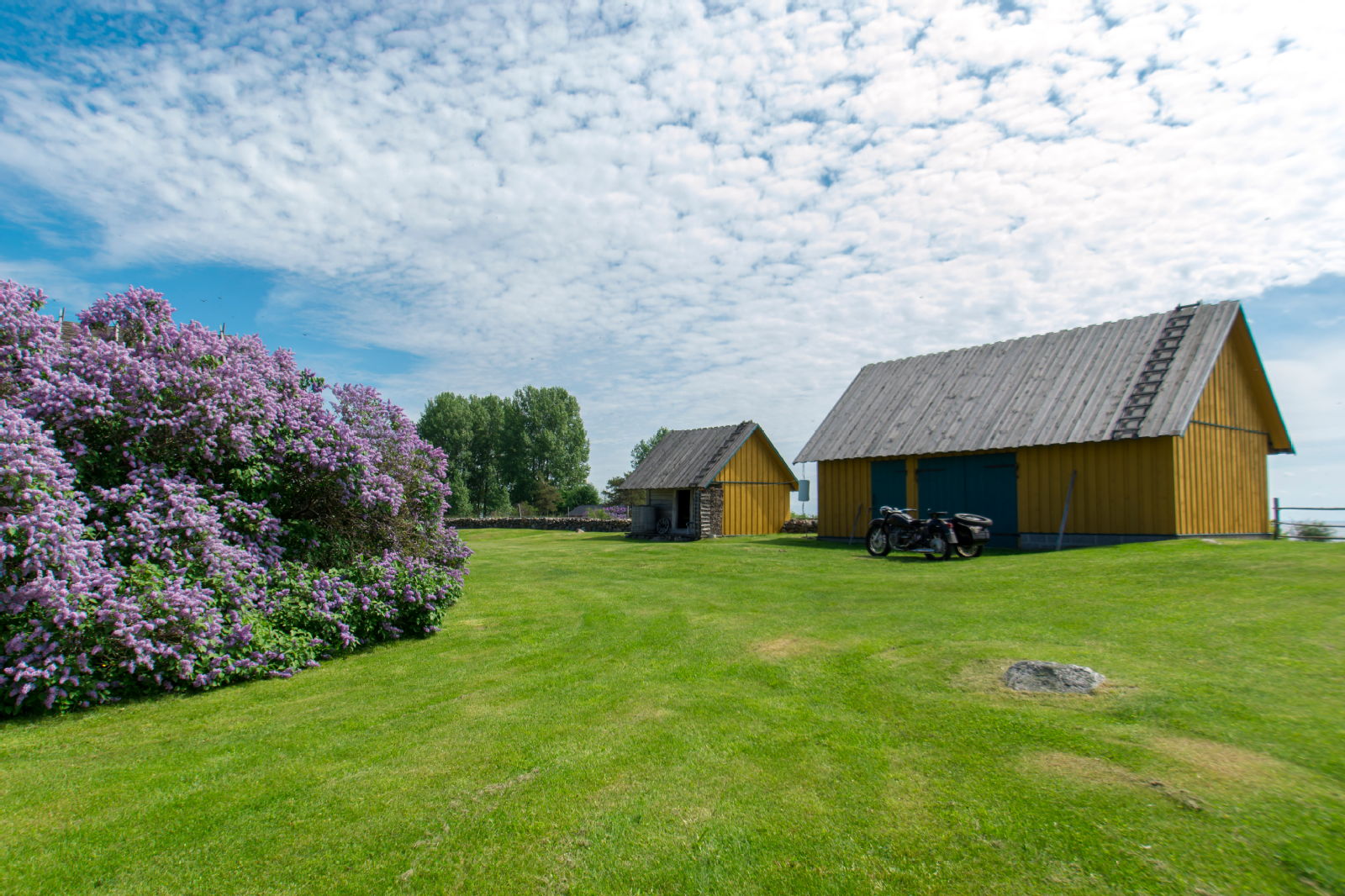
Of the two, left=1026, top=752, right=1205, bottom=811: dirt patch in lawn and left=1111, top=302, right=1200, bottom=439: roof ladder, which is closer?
left=1026, top=752, right=1205, bottom=811: dirt patch in lawn

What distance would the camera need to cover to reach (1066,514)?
19.5m

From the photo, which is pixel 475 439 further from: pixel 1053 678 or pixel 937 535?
pixel 1053 678

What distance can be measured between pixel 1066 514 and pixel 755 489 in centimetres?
1656

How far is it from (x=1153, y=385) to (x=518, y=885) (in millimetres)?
20967

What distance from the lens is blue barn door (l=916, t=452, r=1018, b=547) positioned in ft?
69.6

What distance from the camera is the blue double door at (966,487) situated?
2123 centimetres

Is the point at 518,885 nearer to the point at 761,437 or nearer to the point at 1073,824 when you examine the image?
the point at 1073,824

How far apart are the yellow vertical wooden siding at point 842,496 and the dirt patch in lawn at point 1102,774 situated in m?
20.4

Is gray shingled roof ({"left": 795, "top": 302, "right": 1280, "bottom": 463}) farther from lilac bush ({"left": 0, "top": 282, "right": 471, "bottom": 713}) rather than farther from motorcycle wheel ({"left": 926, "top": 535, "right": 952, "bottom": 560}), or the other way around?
lilac bush ({"left": 0, "top": 282, "right": 471, "bottom": 713})

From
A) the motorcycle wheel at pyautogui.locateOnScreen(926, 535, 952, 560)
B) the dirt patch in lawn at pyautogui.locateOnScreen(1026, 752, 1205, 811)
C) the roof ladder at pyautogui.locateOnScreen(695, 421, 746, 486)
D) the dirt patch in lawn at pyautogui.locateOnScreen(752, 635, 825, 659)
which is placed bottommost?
the dirt patch in lawn at pyautogui.locateOnScreen(752, 635, 825, 659)

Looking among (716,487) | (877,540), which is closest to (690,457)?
(716,487)

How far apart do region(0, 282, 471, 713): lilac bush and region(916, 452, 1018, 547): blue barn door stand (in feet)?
54.0

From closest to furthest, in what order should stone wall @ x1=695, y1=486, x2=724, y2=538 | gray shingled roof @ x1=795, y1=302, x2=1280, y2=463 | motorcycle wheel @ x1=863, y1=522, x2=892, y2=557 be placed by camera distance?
gray shingled roof @ x1=795, y1=302, x2=1280, y2=463
motorcycle wheel @ x1=863, y1=522, x2=892, y2=557
stone wall @ x1=695, y1=486, x2=724, y2=538

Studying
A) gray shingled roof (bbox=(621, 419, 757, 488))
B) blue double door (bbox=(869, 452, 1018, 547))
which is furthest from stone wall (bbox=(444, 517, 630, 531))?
blue double door (bbox=(869, 452, 1018, 547))
